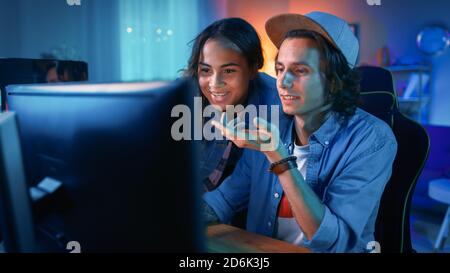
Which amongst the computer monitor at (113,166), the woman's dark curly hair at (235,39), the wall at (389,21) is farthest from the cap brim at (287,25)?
the wall at (389,21)

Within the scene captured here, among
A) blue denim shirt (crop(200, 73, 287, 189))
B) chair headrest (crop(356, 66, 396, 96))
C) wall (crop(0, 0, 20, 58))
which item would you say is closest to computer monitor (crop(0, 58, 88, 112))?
blue denim shirt (crop(200, 73, 287, 189))

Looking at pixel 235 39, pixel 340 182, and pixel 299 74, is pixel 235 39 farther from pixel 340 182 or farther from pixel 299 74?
pixel 340 182

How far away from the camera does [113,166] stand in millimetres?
477

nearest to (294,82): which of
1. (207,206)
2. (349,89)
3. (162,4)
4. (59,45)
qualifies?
(349,89)

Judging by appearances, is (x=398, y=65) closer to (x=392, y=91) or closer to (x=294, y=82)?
(x=392, y=91)

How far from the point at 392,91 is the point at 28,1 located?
3.03m

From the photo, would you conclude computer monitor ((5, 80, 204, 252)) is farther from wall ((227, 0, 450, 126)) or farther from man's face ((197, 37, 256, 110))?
wall ((227, 0, 450, 126))

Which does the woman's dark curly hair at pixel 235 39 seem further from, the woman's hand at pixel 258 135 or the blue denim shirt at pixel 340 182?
the woman's hand at pixel 258 135

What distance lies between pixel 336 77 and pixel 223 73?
411mm

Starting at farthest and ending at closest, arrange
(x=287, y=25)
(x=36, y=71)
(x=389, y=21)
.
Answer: (x=389, y=21) < (x=36, y=71) < (x=287, y=25)

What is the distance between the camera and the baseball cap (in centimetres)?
103

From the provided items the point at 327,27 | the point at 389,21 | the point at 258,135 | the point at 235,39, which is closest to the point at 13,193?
the point at 258,135

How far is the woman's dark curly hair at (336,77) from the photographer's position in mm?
1051

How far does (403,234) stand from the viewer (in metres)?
1.09
